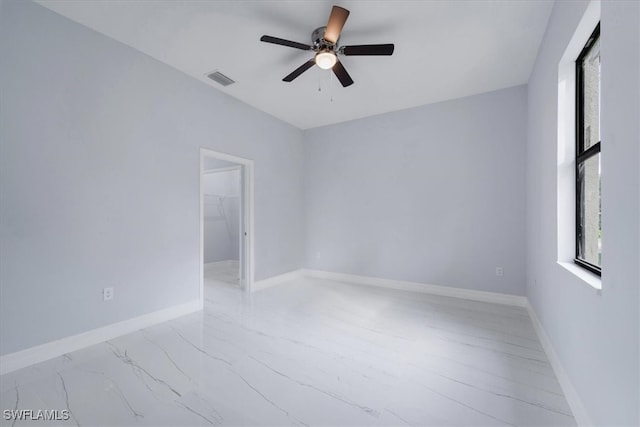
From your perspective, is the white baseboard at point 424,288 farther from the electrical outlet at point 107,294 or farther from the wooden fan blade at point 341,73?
the electrical outlet at point 107,294

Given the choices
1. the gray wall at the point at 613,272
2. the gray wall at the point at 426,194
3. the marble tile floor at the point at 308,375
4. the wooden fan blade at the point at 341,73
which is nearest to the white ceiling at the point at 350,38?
the wooden fan blade at the point at 341,73

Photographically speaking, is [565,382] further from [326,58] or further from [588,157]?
[326,58]

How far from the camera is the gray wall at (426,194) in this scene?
3.53m

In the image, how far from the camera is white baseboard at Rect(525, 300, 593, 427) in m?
1.46

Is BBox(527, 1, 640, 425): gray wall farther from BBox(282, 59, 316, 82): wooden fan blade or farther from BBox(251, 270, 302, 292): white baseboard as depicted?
BBox(251, 270, 302, 292): white baseboard

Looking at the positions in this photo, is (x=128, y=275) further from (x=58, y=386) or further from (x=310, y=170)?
(x=310, y=170)

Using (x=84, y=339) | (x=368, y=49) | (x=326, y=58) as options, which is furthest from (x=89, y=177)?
(x=368, y=49)

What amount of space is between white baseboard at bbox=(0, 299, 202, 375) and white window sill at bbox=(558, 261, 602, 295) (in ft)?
11.7

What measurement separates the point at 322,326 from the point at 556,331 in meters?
1.96

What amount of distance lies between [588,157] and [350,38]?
2.08 metres

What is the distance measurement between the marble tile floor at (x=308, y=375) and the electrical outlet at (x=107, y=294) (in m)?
0.41

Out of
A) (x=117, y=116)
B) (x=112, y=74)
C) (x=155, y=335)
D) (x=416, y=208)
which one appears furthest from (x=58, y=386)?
(x=416, y=208)

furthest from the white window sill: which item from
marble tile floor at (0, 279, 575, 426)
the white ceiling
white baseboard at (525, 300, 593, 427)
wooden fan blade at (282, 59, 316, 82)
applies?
wooden fan blade at (282, 59, 316, 82)

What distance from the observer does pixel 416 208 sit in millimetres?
4137
